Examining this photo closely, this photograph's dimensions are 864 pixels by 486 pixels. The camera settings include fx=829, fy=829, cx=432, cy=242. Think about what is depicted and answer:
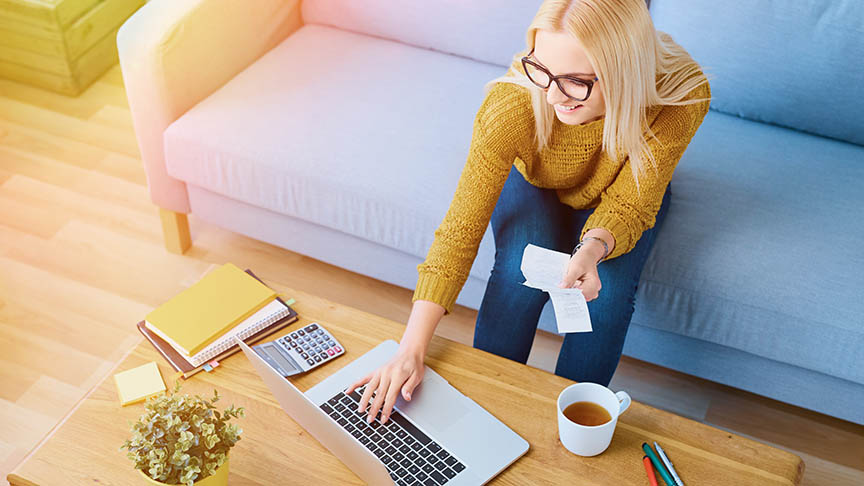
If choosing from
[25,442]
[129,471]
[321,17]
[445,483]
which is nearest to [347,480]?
[445,483]

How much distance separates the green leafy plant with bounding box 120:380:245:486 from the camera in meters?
1.04

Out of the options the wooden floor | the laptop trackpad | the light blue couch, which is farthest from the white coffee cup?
the wooden floor

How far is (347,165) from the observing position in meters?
1.83

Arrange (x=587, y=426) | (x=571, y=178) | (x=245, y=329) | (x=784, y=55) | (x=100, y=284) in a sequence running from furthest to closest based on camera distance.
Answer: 1. (x=100, y=284)
2. (x=784, y=55)
3. (x=571, y=178)
4. (x=245, y=329)
5. (x=587, y=426)

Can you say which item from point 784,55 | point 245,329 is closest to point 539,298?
point 245,329

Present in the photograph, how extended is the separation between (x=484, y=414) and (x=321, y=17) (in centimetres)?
143

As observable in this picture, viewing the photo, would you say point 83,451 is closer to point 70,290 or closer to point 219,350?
point 219,350

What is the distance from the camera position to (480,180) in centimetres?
144

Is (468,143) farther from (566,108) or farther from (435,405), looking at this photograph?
(435,405)

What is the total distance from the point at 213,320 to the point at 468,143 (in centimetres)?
76

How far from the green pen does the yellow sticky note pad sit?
0.73 metres

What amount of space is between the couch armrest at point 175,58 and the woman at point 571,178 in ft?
2.72

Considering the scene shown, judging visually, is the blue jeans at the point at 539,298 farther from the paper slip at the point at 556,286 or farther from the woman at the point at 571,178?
the paper slip at the point at 556,286

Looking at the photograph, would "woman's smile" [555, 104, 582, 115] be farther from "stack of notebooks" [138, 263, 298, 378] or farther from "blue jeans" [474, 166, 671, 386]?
"stack of notebooks" [138, 263, 298, 378]
